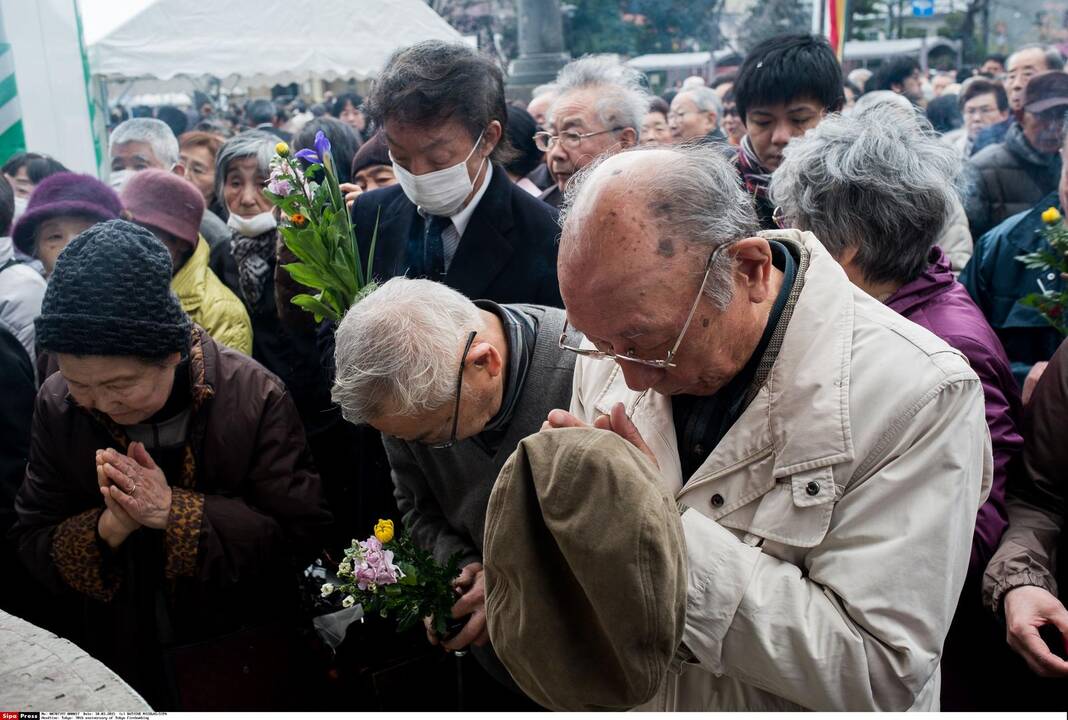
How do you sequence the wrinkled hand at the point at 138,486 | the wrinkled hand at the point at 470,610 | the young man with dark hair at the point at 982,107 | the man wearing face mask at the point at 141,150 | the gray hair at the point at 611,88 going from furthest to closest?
the young man with dark hair at the point at 982,107 < the man wearing face mask at the point at 141,150 < the gray hair at the point at 611,88 < the wrinkled hand at the point at 138,486 < the wrinkled hand at the point at 470,610

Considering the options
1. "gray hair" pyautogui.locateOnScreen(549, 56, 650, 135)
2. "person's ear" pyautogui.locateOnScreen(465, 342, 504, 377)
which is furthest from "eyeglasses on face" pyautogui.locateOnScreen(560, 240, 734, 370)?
"gray hair" pyautogui.locateOnScreen(549, 56, 650, 135)

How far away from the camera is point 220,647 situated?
9.25 feet

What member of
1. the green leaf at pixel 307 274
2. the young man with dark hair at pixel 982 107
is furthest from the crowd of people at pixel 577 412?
the young man with dark hair at pixel 982 107

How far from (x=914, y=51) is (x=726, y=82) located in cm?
2232

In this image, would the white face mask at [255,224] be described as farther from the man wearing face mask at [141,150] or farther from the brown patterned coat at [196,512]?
the man wearing face mask at [141,150]

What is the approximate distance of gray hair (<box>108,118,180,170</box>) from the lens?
6.34 m

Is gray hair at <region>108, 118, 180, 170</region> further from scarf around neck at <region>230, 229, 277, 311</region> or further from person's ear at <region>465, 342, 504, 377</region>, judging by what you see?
person's ear at <region>465, 342, 504, 377</region>

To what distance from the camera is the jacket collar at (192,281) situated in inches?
147

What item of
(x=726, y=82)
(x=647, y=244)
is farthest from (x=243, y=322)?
(x=726, y=82)

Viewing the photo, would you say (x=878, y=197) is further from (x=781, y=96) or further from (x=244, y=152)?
(x=244, y=152)

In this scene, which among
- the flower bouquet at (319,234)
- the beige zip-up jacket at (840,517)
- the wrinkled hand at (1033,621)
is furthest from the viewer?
the flower bouquet at (319,234)

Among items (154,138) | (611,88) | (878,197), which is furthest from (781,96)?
(154,138)

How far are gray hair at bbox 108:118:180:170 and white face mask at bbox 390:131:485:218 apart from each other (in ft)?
12.2

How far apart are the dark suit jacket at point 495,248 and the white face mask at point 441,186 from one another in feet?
0.27
